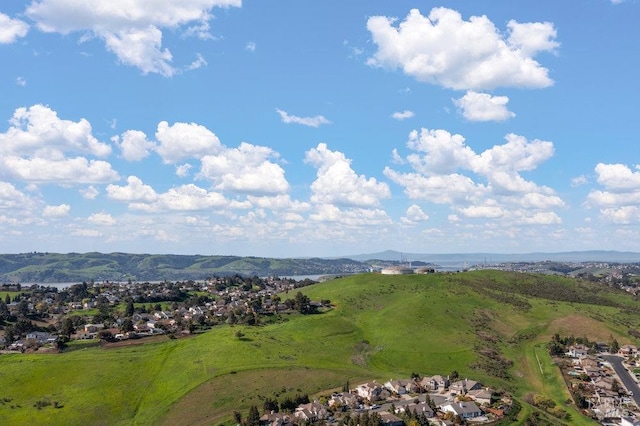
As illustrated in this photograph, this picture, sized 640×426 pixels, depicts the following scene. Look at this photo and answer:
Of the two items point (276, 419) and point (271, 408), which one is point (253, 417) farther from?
point (271, 408)

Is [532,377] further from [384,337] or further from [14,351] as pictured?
[14,351]

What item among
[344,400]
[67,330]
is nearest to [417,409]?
[344,400]

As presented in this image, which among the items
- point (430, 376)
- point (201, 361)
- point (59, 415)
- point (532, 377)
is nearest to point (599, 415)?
point (532, 377)

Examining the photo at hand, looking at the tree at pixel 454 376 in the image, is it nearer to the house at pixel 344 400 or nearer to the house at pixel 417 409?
the house at pixel 417 409

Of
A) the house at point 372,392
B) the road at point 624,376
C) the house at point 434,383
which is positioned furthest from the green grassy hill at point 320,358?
the road at point 624,376

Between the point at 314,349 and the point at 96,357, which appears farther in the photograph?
the point at 314,349

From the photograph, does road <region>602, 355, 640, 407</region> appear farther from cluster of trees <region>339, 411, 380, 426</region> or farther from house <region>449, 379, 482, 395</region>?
cluster of trees <region>339, 411, 380, 426</region>
